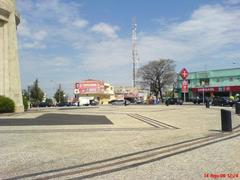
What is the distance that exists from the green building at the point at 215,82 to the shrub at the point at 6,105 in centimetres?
5704

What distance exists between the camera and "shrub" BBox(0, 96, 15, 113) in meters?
30.1

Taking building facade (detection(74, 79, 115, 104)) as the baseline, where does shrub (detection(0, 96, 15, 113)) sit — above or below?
below

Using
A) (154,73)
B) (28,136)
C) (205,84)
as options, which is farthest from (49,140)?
(154,73)

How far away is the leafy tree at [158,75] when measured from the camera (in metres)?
103

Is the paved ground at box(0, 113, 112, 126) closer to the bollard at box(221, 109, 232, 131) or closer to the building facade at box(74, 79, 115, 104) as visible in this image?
the bollard at box(221, 109, 232, 131)

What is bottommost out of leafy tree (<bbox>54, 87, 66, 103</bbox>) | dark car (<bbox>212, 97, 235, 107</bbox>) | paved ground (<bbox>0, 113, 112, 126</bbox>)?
paved ground (<bbox>0, 113, 112, 126</bbox>)

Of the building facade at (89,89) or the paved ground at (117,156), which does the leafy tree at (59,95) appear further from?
the paved ground at (117,156)

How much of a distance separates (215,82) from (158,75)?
17717mm

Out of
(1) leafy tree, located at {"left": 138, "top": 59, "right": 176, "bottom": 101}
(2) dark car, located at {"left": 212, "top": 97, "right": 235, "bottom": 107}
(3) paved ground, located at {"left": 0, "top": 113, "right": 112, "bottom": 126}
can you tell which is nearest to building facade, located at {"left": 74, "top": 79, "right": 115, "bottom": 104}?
(1) leafy tree, located at {"left": 138, "top": 59, "right": 176, "bottom": 101}

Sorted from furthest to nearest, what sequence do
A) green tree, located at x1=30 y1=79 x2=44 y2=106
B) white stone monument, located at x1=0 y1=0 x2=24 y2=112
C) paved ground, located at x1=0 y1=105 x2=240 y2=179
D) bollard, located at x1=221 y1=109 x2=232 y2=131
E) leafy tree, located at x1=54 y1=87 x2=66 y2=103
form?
leafy tree, located at x1=54 y1=87 x2=66 y2=103, green tree, located at x1=30 y1=79 x2=44 y2=106, white stone monument, located at x1=0 y1=0 x2=24 y2=112, bollard, located at x1=221 y1=109 x2=232 y2=131, paved ground, located at x1=0 y1=105 x2=240 y2=179

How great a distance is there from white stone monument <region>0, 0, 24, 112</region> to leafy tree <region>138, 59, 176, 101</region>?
70.8 meters

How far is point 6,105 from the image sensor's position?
3041cm

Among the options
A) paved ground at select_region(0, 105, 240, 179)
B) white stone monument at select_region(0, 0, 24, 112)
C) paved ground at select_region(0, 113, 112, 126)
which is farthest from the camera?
white stone monument at select_region(0, 0, 24, 112)

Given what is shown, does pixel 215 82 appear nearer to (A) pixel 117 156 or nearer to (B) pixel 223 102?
(B) pixel 223 102
